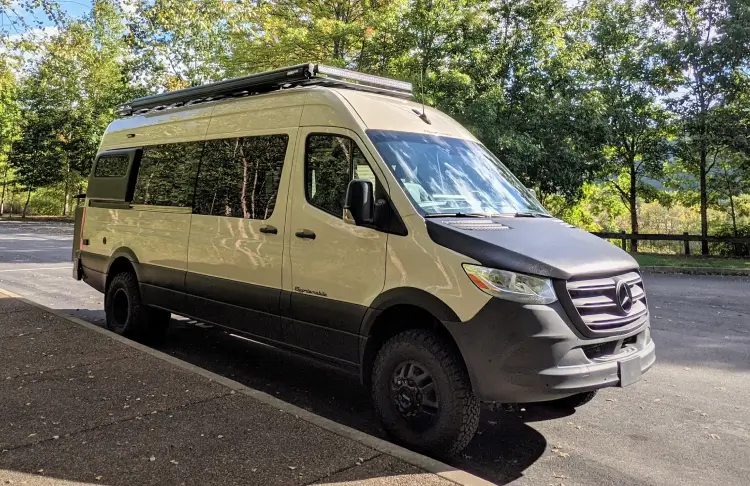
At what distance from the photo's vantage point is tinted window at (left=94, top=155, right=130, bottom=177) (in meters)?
7.25

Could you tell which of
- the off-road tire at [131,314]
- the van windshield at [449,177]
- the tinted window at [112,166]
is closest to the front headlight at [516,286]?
the van windshield at [449,177]

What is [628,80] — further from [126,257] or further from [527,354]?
[527,354]

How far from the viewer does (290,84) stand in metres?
5.33

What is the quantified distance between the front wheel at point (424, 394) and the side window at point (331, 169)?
1.20 meters

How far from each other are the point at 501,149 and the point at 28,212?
5761cm

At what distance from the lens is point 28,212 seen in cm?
5981

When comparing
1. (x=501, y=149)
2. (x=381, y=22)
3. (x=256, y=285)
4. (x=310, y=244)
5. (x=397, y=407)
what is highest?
(x=381, y=22)

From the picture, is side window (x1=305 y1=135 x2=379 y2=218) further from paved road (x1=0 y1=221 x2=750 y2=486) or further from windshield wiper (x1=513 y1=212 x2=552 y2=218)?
paved road (x1=0 y1=221 x2=750 y2=486)

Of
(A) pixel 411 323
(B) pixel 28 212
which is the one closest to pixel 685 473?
(A) pixel 411 323

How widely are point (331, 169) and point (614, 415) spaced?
122 inches

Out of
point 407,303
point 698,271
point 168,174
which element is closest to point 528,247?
point 407,303

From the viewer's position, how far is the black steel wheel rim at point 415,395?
382 centimetres

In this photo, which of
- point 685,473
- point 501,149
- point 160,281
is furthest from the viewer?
point 501,149

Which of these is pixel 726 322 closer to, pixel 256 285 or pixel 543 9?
pixel 256 285
